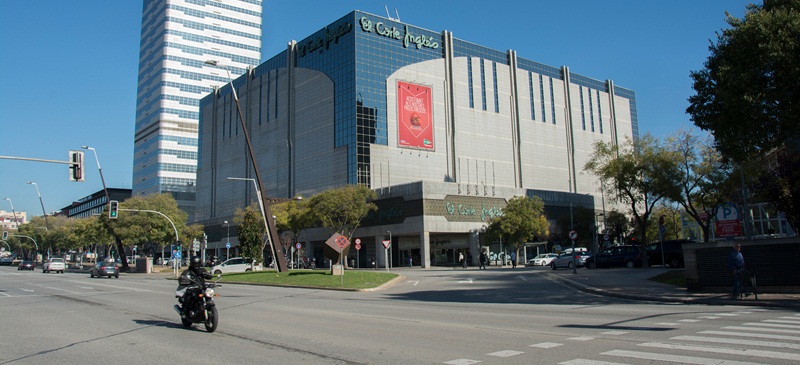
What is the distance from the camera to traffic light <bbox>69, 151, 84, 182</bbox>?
21812 millimetres

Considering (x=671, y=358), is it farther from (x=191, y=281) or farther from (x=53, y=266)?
(x=53, y=266)

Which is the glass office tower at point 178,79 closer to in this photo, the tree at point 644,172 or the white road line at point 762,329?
the tree at point 644,172

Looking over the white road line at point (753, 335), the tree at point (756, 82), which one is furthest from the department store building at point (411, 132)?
the white road line at point (753, 335)

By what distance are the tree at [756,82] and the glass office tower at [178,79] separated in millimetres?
117412

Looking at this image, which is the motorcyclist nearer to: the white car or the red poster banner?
the white car

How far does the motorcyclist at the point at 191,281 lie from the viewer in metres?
11.6

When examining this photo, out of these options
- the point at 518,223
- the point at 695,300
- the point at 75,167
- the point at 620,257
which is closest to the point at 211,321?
the point at 695,300

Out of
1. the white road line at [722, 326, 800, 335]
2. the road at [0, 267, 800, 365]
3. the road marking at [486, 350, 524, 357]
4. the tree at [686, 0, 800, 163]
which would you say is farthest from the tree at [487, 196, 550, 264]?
the road marking at [486, 350, 524, 357]

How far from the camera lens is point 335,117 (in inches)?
3051

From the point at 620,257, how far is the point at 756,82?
79.9 feet

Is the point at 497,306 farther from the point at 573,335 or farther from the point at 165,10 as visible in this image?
the point at 165,10

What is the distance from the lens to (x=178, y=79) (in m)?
122

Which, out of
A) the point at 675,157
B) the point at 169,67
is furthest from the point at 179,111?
the point at 675,157

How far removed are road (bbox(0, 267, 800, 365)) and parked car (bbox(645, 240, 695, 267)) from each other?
2305 cm
